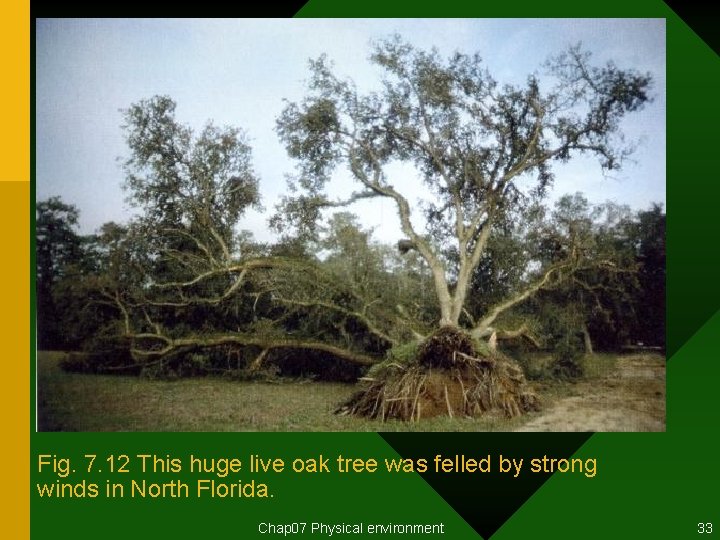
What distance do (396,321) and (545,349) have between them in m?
4.04

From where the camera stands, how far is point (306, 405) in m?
10.1

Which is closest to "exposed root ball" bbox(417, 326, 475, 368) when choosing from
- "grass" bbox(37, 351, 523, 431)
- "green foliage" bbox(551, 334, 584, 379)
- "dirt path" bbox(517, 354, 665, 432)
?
"grass" bbox(37, 351, 523, 431)

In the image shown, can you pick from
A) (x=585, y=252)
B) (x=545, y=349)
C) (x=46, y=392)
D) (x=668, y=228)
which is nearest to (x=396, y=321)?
(x=545, y=349)

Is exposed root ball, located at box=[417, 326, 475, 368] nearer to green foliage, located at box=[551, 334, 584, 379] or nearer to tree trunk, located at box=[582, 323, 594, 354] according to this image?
green foliage, located at box=[551, 334, 584, 379]

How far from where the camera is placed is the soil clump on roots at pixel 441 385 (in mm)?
9039

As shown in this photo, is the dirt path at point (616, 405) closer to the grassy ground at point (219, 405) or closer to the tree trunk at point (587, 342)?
the grassy ground at point (219, 405)

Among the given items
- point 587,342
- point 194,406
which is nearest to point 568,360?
point 587,342

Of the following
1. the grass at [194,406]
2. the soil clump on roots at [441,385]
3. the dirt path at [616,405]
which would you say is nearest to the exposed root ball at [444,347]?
the soil clump on roots at [441,385]

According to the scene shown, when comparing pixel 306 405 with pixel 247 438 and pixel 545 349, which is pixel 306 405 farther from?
pixel 545 349

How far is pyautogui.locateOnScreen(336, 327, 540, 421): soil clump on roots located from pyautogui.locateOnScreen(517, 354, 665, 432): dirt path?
68 cm

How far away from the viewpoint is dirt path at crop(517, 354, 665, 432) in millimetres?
8469

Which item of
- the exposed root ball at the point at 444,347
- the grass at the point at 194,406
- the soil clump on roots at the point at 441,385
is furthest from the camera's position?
the exposed root ball at the point at 444,347

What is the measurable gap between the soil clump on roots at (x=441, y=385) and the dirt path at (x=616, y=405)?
0.68 m

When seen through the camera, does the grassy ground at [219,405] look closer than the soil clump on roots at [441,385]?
Yes
